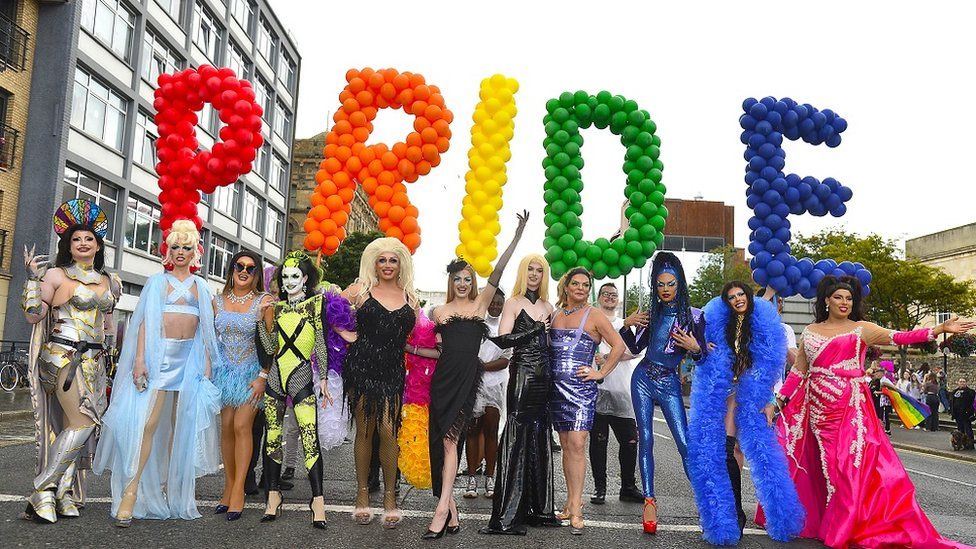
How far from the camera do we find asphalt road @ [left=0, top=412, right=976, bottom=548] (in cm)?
479

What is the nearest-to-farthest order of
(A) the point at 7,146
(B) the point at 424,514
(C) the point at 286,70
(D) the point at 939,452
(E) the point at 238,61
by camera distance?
(B) the point at 424,514 → (D) the point at 939,452 → (A) the point at 7,146 → (E) the point at 238,61 → (C) the point at 286,70

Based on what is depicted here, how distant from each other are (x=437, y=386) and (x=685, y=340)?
1989 mm

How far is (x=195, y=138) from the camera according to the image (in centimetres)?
848

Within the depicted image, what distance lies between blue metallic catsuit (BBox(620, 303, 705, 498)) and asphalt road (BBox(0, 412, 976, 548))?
0.63m

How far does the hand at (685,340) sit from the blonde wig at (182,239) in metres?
3.89

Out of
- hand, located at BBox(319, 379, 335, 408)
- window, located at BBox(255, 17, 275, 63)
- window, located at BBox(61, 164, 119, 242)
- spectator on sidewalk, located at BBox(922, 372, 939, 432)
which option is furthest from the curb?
window, located at BBox(255, 17, 275, 63)

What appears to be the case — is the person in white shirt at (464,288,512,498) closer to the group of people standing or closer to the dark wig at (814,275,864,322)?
the group of people standing

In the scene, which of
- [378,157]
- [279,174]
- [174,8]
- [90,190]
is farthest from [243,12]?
[378,157]

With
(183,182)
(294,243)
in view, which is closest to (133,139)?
(183,182)

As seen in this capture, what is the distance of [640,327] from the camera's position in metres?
6.26

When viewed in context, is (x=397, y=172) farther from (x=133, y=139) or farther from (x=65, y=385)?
(x=133, y=139)

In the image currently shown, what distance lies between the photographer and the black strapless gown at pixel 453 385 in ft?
18.1

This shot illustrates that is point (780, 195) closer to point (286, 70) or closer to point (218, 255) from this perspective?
point (218, 255)

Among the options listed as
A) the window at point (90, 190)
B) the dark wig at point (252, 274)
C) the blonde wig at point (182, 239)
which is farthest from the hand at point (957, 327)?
the window at point (90, 190)
